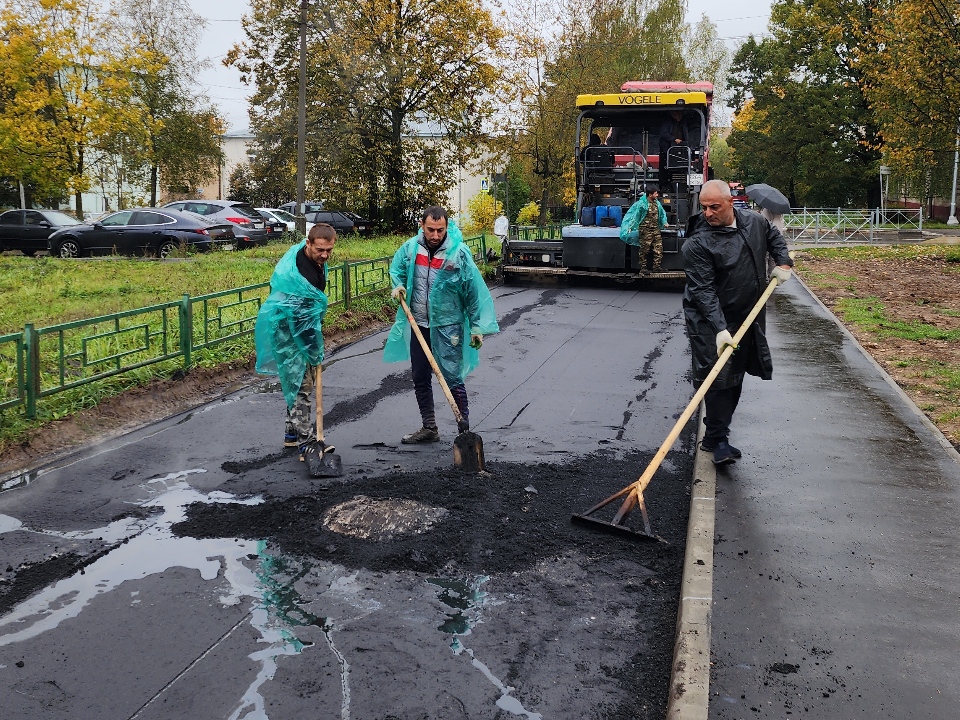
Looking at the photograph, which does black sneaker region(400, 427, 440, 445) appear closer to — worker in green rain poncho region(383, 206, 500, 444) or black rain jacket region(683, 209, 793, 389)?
worker in green rain poncho region(383, 206, 500, 444)

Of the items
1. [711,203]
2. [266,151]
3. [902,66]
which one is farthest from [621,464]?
[266,151]

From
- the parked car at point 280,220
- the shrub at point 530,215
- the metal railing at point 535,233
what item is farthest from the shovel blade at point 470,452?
the shrub at point 530,215

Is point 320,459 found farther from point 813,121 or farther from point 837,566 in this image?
point 813,121

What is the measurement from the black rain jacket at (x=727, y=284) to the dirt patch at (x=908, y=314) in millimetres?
1896

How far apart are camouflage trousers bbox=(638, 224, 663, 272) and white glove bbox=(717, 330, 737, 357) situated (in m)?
9.74

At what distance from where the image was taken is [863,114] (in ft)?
154

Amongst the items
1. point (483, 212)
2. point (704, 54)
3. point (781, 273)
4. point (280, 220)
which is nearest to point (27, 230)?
point (280, 220)

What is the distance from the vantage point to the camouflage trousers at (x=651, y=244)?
49.2ft

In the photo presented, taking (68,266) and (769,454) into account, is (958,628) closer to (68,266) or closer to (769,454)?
(769,454)

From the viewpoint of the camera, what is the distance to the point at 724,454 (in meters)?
5.86

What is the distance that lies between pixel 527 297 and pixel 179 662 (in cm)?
1175

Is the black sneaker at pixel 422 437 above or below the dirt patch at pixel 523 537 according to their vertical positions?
above

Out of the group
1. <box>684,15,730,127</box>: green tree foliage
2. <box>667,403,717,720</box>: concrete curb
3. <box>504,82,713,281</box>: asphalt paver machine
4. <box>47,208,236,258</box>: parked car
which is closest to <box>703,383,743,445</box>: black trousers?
<box>667,403,717,720</box>: concrete curb

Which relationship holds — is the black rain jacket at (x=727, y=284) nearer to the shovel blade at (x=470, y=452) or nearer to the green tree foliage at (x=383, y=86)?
the shovel blade at (x=470, y=452)
